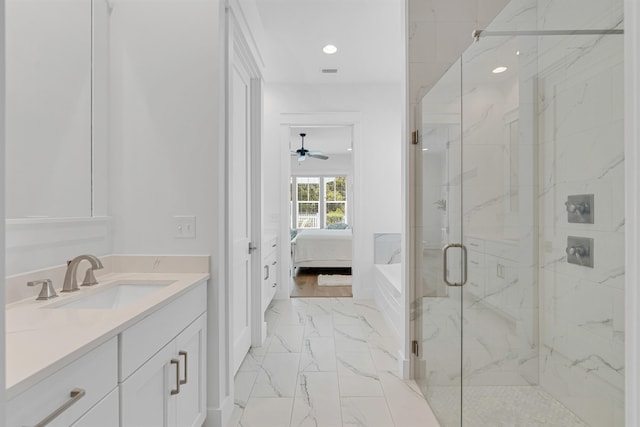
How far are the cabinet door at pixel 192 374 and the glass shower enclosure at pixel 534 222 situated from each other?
1.23 meters

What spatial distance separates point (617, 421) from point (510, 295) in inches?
20.8

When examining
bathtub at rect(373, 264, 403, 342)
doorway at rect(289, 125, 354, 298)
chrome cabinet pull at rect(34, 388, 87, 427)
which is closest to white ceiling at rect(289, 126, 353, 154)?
doorway at rect(289, 125, 354, 298)

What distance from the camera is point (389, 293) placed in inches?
142

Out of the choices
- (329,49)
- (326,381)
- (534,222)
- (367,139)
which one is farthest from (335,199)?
(534,222)

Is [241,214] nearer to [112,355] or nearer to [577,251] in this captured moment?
[112,355]

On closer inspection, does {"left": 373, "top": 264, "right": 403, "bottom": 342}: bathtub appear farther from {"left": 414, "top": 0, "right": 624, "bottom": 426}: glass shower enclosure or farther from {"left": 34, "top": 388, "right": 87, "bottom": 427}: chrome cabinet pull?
{"left": 34, "top": 388, "right": 87, "bottom": 427}: chrome cabinet pull

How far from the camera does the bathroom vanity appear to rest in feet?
2.67

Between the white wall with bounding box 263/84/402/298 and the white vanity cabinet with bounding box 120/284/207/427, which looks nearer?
the white vanity cabinet with bounding box 120/284/207/427

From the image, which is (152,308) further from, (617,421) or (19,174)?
(617,421)

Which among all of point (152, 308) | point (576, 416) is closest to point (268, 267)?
point (152, 308)

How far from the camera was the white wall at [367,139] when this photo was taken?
15.2ft

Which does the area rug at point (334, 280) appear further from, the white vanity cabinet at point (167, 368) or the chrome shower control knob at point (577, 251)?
the chrome shower control knob at point (577, 251)

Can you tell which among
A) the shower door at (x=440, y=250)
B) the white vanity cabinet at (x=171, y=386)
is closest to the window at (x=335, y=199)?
the shower door at (x=440, y=250)

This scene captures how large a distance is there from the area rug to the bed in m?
0.25
